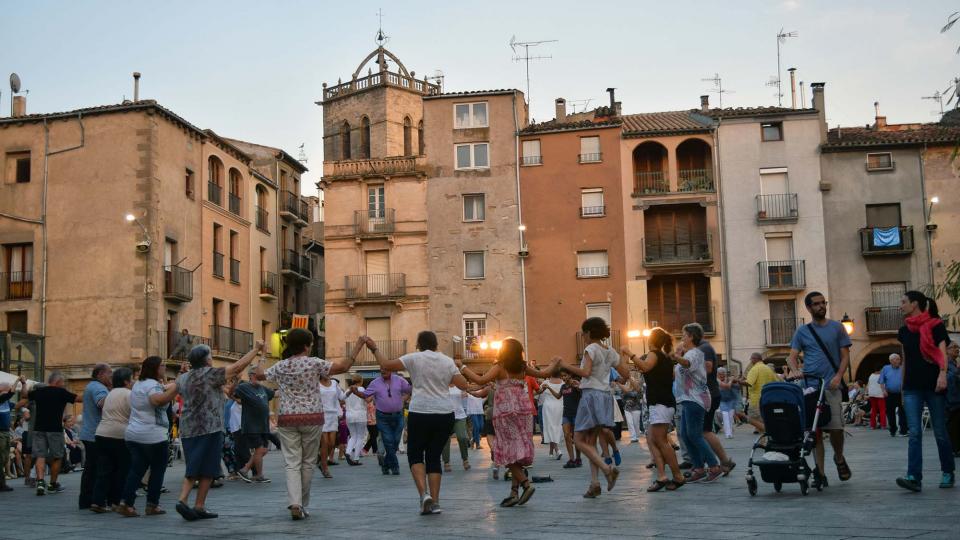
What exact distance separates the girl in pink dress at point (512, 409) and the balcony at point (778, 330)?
37829 millimetres

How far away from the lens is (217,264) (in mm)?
48938

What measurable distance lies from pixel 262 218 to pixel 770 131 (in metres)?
23.7

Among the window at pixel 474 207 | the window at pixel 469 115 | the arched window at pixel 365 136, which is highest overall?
the arched window at pixel 365 136

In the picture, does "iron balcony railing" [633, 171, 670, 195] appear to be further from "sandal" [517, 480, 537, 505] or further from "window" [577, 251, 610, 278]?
"sandal" [517, 480, 537, 505]

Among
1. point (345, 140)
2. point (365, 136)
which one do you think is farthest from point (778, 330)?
point (345, 140)

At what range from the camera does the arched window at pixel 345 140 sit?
7250cm

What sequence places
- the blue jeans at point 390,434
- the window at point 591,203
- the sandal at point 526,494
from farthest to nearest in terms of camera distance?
the window at point 591,203 < the blue jeans at point 390,434 < the sandal at point 526,494

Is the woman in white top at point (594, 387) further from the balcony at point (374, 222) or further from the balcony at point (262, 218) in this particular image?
the balcony at point (262, 218)

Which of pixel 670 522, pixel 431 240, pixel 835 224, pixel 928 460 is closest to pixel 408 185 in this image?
pixel 431 240

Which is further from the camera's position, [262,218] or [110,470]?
[262,218]

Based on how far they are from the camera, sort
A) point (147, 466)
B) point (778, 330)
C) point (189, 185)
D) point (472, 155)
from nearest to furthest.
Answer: point (147, 466)
point (189, 185)
point (778, 330)
point (472, 155)

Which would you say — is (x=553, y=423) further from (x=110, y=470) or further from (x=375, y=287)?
(x=375, y=287)

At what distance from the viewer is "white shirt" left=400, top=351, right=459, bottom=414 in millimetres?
11312

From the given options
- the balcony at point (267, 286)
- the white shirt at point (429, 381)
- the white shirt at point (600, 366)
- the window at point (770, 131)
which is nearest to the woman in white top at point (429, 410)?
the white shirt at point (429, 381)
